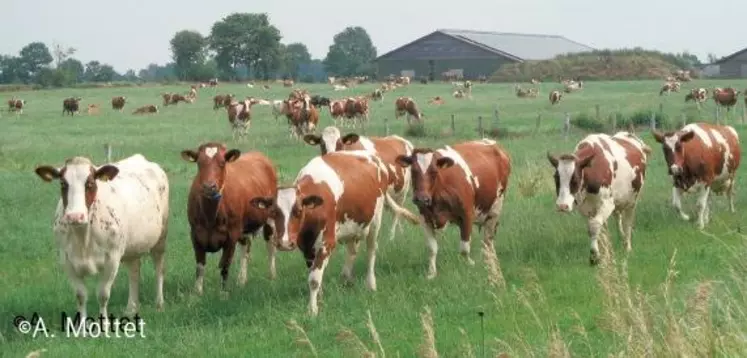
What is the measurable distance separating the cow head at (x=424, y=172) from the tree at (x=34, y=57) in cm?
15204

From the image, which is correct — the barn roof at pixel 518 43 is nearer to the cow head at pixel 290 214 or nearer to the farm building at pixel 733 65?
the farm building at pixel 733 65

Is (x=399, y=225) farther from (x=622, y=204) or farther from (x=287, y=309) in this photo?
(x=287, y=309)

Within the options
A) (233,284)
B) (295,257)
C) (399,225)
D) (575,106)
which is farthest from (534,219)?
(575,106)

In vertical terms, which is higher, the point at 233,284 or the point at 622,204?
the point at 622,204

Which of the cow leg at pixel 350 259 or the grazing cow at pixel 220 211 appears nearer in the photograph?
the grazing cow at pixel 220 211

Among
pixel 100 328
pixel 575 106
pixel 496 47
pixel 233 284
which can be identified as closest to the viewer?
pixel 100 328

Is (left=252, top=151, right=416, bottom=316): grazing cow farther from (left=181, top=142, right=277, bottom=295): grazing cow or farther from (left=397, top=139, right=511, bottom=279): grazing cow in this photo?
(left=181, top=142, right=277, bottom=295): grazing cow

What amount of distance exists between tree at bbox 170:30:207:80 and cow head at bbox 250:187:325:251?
133 metres

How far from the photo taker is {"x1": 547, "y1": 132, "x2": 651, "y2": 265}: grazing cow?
12.6m

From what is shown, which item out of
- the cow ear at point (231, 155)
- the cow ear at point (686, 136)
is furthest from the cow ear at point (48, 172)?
the cow ear at point (686, 136)

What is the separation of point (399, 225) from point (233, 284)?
400 centimetres

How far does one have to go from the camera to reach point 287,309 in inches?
413

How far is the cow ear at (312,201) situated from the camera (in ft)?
34.7

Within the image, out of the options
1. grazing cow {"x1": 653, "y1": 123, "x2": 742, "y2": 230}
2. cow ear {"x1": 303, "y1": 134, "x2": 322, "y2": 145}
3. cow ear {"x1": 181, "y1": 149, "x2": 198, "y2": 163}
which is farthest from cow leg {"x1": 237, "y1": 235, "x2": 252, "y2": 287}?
grazing cow {"x1": 653, "y1": 123, "x2": 742, "y2": 230}
